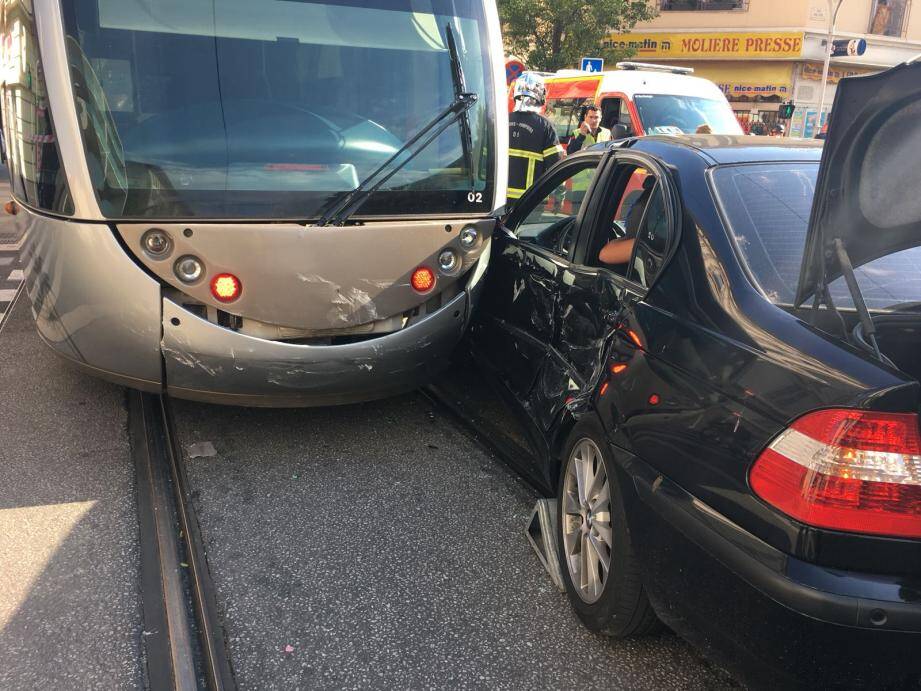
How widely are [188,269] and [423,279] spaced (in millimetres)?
1169

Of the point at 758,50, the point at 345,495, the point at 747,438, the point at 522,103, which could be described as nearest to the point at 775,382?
the point at 747,438

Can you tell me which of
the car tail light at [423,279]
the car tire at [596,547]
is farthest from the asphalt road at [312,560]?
the car tail light at [423,279]

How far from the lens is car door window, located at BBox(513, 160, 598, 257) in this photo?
12.5ft

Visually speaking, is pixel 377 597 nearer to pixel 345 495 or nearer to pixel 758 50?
pixel 345 495

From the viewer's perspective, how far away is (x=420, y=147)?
4.24 metres

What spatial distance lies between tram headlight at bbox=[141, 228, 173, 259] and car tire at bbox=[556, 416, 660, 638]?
82.2 inches

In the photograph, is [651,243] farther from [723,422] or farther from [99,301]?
[99,301]

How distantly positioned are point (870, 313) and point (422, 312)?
2.59m

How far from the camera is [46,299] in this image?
4.38 metres

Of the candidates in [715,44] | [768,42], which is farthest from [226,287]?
[768,42]

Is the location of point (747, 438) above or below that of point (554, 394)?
above

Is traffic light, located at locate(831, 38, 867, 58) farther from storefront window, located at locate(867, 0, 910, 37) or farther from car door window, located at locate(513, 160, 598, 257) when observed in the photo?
car door window, located at locate(513, 160, 598, 257)

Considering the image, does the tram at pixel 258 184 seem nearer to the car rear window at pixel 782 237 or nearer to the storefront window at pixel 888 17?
the car rear window at pixel 782 237

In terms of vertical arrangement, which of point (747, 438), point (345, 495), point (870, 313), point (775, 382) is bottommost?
point (345, 495)
